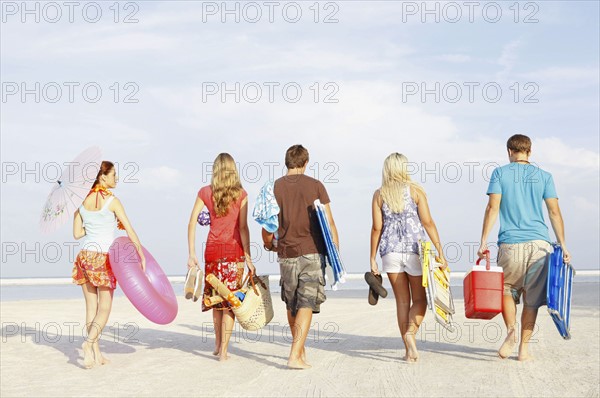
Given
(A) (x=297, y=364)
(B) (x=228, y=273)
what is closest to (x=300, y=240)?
(B) (x=228, y=273)

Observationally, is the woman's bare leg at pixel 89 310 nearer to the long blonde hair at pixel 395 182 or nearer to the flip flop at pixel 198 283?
the flip flop at pixel 198 283

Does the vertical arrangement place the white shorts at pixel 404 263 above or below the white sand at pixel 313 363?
above

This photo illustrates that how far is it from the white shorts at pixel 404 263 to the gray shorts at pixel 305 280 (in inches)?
25.9

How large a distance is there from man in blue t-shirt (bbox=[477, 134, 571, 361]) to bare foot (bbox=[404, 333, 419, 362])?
0.92 metres

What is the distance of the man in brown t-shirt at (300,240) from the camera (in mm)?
8211

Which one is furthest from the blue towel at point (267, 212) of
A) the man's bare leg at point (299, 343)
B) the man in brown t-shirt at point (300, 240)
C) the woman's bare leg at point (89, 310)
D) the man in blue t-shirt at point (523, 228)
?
the man in blue t-shirt at point (523, 228)

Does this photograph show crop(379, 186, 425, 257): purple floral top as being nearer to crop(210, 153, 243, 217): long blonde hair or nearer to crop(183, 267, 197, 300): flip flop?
crop(210, 153, 243, 217): long blonde hair

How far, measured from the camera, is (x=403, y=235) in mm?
8344

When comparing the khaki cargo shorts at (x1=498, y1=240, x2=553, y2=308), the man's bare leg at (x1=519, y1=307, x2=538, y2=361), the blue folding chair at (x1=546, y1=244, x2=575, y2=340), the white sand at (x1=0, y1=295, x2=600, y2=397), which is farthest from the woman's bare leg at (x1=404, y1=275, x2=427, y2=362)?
the blue folding chair at (x1=546, y1=244, x2=575, y2=340)

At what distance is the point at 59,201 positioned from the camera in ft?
28.3

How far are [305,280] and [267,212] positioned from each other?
29.5 inches

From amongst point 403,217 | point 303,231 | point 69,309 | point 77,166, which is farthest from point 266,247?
point 69,309

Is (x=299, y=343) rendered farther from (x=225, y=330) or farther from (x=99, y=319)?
(x=99, y=319)

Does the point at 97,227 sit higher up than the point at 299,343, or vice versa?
the point at 97,227
